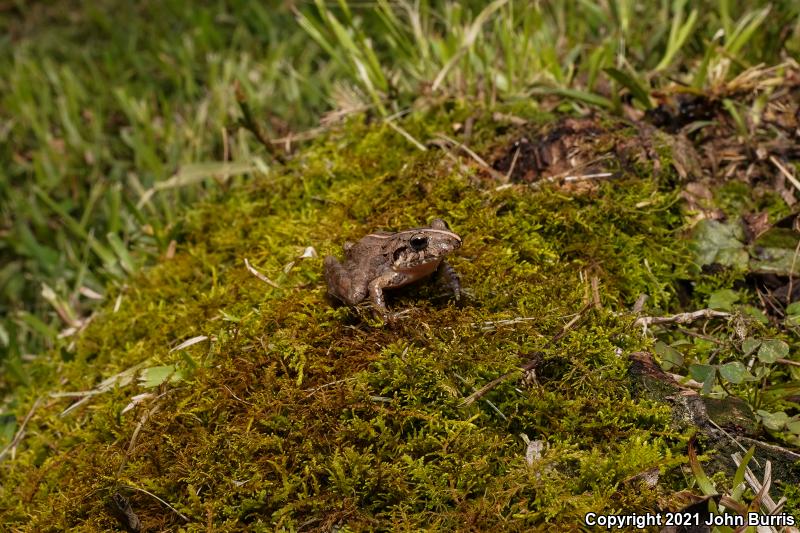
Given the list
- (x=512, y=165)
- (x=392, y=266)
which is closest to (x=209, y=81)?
(x=512, y=165)

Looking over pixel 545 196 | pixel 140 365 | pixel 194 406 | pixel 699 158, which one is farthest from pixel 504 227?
pixel 140 365

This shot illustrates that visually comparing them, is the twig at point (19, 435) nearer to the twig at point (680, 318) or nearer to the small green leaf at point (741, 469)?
the twig at point (680, 318)

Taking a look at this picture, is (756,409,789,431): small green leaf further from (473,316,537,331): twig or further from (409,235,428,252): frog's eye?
(409,235,428,252): frog's eye

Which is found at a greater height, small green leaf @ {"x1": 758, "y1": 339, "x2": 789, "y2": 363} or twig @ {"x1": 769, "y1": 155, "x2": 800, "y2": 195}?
twig @ {"x1": 769, "y1": 155, "x2": 800, "y2": 195}

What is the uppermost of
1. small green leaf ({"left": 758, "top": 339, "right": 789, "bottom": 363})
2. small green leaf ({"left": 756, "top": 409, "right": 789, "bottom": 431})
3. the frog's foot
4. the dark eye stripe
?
the dark eye stripe

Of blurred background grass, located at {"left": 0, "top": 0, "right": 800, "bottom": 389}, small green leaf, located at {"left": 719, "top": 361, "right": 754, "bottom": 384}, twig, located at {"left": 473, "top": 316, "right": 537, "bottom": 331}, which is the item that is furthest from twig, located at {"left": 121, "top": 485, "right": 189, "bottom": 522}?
small green leaf, located at {"left": 719, "top": 361, "right": 754, "bottom": 384}

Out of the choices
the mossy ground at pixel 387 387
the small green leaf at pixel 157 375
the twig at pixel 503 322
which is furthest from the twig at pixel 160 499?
the twig at pixel 503 322
